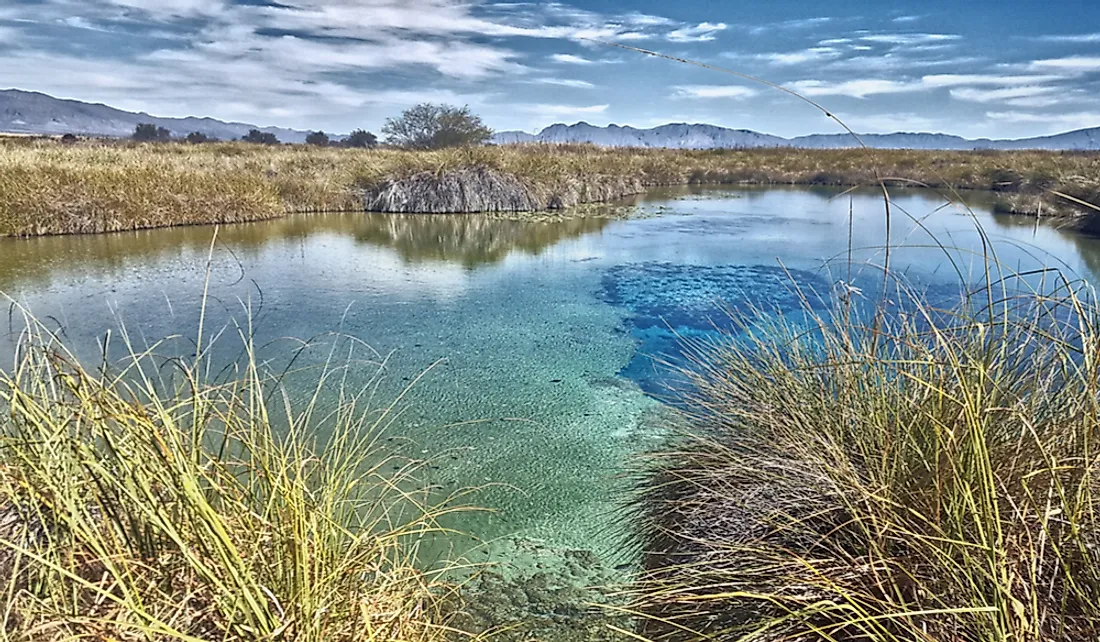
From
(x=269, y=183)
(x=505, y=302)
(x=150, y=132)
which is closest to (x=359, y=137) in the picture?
(x=150, y=132)

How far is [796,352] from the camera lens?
85.4 inches

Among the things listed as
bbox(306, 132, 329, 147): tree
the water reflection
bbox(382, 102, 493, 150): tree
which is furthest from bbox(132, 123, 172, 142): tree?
the water reflection

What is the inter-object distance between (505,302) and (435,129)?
21.1m

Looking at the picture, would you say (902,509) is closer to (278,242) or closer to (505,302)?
(505,302)

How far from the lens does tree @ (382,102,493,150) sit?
23.1 metres

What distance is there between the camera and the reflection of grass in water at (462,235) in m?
6.54

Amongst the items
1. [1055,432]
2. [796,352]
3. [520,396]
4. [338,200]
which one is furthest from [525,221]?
[1055,432]

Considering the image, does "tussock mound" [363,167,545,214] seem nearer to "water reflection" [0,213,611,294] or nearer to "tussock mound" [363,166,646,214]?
"tussock mound" [363,166,646,214]

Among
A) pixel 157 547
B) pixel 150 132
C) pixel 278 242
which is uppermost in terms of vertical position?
pixel 150 132

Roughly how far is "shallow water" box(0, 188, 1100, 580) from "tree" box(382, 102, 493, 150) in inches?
587

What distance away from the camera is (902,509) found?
53.8 inches

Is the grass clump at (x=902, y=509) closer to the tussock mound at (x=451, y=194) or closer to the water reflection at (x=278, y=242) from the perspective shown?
the water reflection at (x=278, y=242)

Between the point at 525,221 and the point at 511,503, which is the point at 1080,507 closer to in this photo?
the point at 511,503

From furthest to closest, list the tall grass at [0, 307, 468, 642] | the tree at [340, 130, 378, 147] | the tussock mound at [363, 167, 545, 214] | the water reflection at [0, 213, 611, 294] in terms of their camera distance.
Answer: the tree at [340, 130, 378, 147]
the tussock mound at [363, 167, 545, 214]
the water reflection at [0, 213, 611, 294]
the tall grass at [0, 307, 468, 642]
